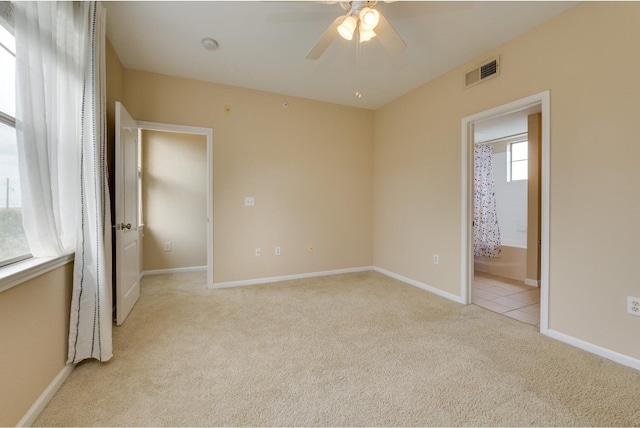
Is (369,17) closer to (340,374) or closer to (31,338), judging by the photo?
(340,374)

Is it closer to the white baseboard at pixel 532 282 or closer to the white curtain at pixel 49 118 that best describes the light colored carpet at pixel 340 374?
the white curtain at pixel 49 118

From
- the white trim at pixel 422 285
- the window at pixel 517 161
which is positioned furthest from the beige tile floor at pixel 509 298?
the window at pixel 517 161

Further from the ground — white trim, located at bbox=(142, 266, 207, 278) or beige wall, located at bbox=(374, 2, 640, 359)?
beige wall, located at bbox=(374, 2, 640, 359)

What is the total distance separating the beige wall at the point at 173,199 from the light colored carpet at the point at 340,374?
5.53 feet

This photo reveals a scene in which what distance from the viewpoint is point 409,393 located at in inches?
61.2

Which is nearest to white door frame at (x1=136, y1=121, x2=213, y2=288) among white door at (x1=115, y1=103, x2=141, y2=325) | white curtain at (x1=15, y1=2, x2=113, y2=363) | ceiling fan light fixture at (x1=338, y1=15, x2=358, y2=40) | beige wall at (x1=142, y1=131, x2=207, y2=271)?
white door at (x1=115, y1=103, x2=141, y2=325)

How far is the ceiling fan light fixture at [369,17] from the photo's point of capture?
5.41 feet

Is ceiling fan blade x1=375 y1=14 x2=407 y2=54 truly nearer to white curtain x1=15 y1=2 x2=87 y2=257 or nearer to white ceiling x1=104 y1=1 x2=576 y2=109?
white ceiling x1=104 y1=1 x2=576 y2=109

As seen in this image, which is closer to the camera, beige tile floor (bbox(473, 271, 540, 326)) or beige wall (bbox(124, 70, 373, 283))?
beige tile floor (bbox(473, 271, 540, 326))

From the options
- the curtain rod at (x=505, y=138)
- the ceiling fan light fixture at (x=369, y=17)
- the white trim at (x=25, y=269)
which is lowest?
the white trim at (x=25, y=269)

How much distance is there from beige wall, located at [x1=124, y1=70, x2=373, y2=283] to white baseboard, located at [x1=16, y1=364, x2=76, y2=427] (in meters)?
1.83

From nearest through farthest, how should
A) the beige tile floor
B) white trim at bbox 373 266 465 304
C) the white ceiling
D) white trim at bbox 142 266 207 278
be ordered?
the white ceiling → the beige tile floor → white trim at bbox 373 266 465 304 → white trim at bbox 142 266 207 278

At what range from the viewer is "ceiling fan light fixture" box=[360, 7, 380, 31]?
1.65 meters

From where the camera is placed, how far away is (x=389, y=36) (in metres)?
1.89
